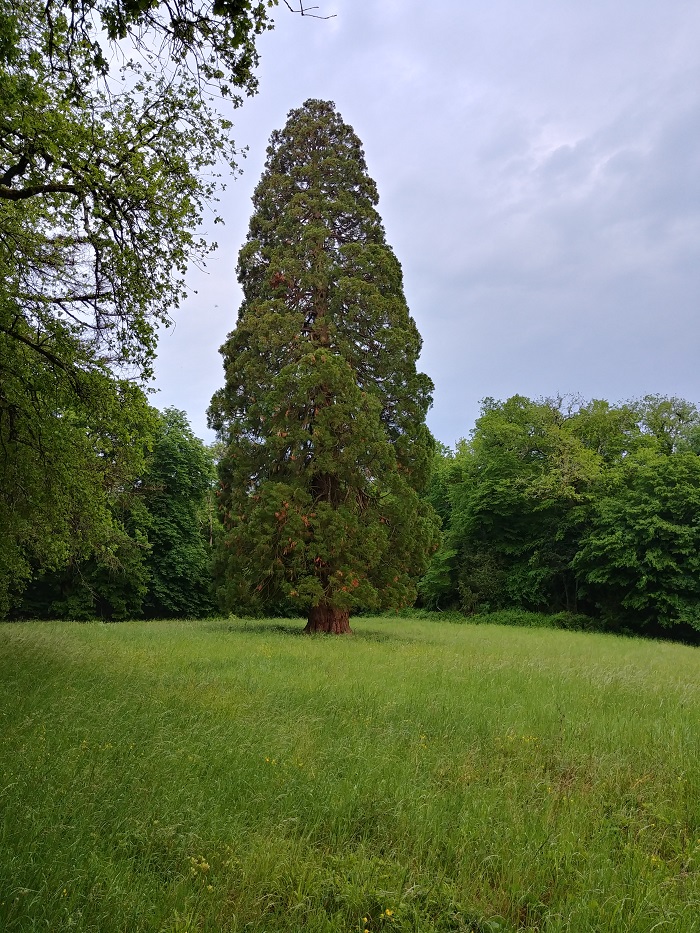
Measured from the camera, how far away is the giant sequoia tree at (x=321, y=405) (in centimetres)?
1505

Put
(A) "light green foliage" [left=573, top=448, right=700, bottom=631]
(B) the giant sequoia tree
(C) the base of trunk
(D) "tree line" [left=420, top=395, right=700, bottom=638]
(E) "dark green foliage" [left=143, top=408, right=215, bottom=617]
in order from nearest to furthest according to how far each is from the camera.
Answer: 1. (B) the giant sequoia tree
2. (C) the base of trunk
3. (A) "light green foliage" [left=573, top=448, right=700, bottom=631]
4. (D) "tree line" [left=420, top=395, right=700, bottom=638]
5. (E) "dark green foliage" [left=143, top=408, right=215, bottom=617]

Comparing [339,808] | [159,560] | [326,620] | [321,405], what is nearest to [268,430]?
[321,405]

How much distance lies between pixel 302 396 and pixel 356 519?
360cm

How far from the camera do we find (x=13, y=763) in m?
4.17

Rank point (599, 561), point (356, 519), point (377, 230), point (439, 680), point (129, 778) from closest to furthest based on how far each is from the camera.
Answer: point (129, 778), point (439, 680), point (356, 519), point (377, 230), point (599, 561)

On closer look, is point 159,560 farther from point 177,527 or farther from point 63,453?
point 63,453

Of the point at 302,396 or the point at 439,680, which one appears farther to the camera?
the point at 302,396

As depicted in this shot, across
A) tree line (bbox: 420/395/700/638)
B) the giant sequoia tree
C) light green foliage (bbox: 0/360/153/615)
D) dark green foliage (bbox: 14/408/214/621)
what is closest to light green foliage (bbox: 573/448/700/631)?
tree line (bbox: 420/395/700/638)

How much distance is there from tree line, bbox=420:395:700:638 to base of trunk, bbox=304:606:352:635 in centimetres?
943

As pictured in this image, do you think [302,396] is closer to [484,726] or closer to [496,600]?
[484,726]

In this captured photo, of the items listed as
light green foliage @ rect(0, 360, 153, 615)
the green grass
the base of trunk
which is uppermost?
light green foliage @ rect(0, 360, 153, 615)

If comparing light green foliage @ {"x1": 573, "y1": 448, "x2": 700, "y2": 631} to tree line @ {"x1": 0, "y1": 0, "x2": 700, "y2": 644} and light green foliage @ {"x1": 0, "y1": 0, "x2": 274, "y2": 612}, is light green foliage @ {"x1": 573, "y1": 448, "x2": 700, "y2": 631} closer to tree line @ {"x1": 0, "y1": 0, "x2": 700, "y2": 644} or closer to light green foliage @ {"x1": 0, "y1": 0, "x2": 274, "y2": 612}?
tree line @ {"x1": 0, "y1": 0, "x2": 700, "y2": 644}

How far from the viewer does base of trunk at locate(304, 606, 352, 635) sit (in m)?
16.1

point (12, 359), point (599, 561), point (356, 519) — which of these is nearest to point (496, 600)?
point (599, 561)
